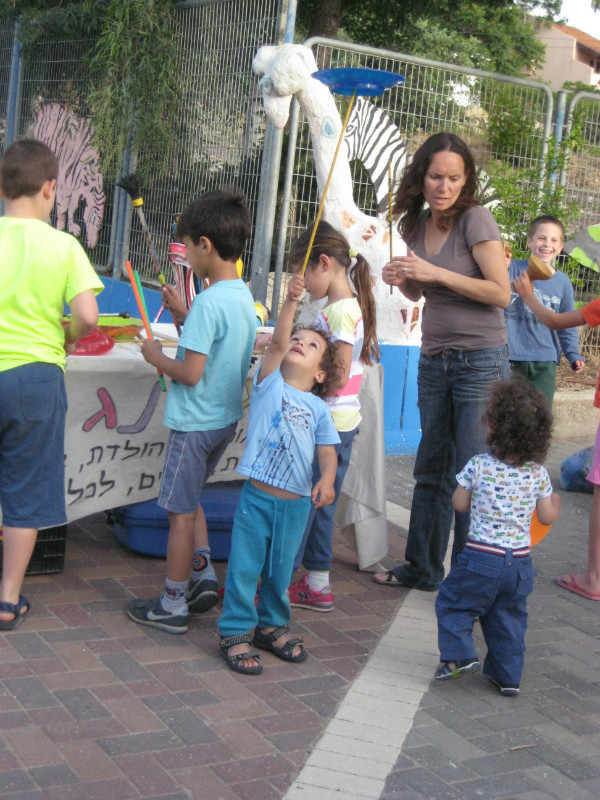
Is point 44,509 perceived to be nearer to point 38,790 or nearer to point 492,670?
point 38,790

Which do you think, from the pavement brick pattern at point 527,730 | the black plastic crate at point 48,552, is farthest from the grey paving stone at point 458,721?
the black plastic crate at point 48,552

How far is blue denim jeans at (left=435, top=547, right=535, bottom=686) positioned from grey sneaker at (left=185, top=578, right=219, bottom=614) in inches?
37.9

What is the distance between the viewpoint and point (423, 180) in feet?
13.1

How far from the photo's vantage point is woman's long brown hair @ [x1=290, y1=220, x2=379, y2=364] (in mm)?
3951

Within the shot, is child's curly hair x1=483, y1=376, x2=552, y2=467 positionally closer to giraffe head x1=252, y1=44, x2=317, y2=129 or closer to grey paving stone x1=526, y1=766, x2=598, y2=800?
grey paving stone x1=526, y1=766, x2=598, y2=800

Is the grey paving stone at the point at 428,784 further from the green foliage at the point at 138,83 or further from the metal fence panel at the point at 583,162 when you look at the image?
the green foliage at the point at 138,83

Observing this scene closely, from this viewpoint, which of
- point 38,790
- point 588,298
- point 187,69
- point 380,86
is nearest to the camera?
point 38,790

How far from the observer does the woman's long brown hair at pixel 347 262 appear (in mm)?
3951

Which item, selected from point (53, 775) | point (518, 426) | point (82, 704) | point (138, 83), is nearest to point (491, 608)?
point (518, 426)

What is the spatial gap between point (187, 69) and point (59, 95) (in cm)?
257

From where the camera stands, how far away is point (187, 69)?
818 centimetres

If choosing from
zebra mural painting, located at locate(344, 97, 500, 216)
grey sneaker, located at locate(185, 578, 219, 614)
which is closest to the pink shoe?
grey sneaker, located at locate(185, 578, 219, 614)

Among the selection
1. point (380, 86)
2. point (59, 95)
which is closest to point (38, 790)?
point (380, 86)

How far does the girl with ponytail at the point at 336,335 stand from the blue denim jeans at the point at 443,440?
0.32m
